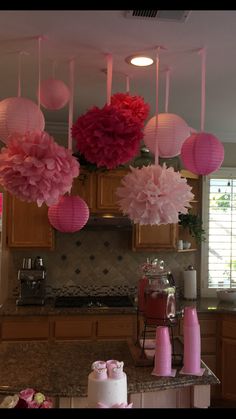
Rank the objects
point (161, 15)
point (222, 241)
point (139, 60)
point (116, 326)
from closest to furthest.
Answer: point (161, 15), point (139, 60), point (116, 326), point (222, 241)

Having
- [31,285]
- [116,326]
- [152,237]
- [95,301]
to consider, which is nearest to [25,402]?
[116,326]

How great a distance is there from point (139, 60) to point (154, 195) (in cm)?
99

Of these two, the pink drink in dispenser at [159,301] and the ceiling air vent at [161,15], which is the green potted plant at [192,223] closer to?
the pink drink in dispenser at [159,301]

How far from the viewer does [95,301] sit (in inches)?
167

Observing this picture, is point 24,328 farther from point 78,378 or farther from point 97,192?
point 78,378

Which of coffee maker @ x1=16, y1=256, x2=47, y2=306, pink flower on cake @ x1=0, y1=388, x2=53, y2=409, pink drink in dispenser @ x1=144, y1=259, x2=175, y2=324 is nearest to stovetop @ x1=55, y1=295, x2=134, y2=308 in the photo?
coffee maker @ x1=16, y1=256, x2=47, y2=306

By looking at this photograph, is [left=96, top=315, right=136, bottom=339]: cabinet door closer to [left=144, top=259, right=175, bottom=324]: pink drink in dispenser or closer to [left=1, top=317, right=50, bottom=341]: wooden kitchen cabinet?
[left=1, top=317, right=50, bottom=341]: wooden kitchen cabinet

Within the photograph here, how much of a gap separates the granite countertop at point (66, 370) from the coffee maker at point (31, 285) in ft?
5.17

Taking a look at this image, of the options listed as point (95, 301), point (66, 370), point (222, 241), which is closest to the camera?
point (66, 370)

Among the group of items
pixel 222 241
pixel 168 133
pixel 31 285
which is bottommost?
pixel 31 285

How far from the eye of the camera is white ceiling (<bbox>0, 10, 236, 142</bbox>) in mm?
1930

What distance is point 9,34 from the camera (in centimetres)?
211

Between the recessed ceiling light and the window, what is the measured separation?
93.8 inches
